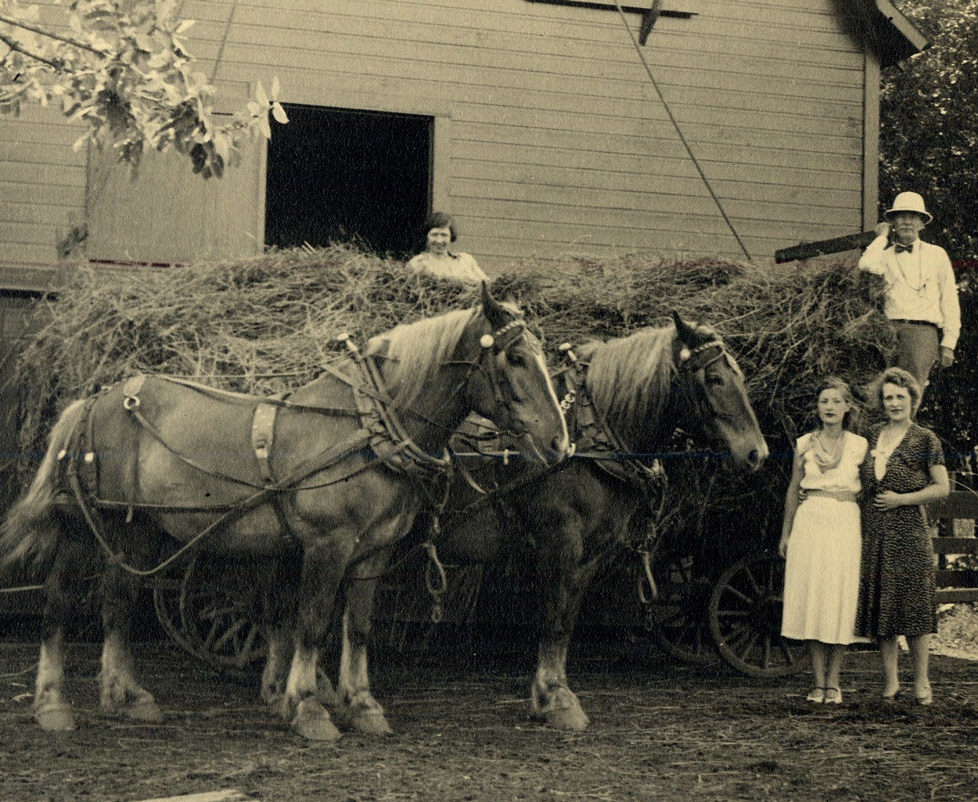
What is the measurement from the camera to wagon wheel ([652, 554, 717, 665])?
Result: 8969 mm

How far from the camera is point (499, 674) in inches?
354

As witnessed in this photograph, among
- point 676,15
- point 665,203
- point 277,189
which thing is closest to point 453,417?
point 665,203

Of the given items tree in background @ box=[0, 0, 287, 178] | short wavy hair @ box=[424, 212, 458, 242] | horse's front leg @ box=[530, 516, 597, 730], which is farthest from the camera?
short wavy hair @ box=[424, 212, 458, 242]

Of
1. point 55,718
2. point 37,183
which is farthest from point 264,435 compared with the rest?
point 37,183

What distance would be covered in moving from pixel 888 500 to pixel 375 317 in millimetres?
3084

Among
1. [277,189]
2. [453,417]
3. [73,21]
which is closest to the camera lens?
[73,21]

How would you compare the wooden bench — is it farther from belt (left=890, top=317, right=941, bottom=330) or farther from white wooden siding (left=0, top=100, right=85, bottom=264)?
white wooden siding (left=0, top=100, right=85, bottom=264)

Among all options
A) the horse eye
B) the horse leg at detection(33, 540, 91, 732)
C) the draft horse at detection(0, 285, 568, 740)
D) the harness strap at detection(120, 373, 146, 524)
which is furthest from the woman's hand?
the horse leg at detection(33, 540, 91, 732)

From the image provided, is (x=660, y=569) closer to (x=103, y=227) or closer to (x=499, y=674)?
(x=499, y=674)

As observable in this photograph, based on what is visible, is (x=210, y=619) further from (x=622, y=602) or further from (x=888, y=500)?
(x=888, y=500)

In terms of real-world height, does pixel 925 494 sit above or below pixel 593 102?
below

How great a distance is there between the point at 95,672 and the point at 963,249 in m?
14.5

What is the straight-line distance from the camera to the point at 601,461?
7066mm

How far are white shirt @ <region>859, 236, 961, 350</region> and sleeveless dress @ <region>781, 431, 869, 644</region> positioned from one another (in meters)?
1.02
